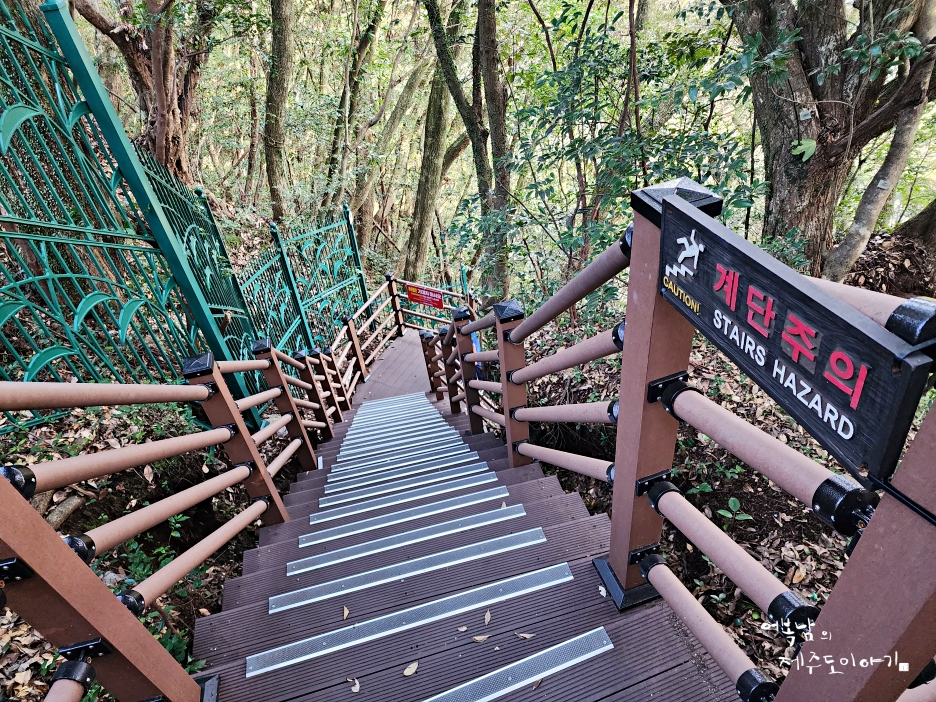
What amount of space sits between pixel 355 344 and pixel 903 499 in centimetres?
725

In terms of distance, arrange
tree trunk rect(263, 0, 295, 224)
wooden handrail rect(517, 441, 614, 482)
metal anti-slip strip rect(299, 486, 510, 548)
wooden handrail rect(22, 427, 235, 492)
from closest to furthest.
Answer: wooden handrail rect(22, 427, 235, 492) < wooden handrail rect(517, 441, 614, 482) < metal anti-slip strip rect(299, 486, 510, 548) < tree trunk rect(263, 0, 295, 224)

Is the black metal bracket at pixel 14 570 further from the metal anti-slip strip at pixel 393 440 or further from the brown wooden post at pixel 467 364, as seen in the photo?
the metal anti-slip strip at pixel 393 440

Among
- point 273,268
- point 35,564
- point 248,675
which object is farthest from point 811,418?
point 273,268

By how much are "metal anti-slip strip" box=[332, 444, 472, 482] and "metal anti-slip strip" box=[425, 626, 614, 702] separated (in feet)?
6.90

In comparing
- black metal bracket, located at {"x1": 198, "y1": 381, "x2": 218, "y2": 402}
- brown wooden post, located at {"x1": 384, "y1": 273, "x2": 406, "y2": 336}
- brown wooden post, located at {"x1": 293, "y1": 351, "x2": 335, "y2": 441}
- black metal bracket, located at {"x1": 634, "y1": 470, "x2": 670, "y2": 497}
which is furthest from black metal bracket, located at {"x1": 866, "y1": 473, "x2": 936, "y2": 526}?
brown wooden post, located at {"x1": 384, "y1": 273, "x2": 406, "y2": 336}

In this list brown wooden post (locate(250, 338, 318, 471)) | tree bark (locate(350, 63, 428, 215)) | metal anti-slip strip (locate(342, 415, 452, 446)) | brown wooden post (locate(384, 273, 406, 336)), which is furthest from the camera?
tree bark (locate(350, 63, 428, 215))

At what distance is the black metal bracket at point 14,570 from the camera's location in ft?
2.96

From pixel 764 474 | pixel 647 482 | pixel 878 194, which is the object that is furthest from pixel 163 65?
pixel 878 194

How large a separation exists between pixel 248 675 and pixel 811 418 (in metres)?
1.76

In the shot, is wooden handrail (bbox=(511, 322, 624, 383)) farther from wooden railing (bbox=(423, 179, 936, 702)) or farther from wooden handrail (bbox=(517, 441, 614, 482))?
wooden handrail (bbox=(517, 441, 614, 482))

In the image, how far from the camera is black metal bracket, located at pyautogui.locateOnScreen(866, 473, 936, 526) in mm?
596

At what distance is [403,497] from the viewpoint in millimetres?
2756

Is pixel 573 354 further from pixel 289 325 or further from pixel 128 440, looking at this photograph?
A: pixel 289 325

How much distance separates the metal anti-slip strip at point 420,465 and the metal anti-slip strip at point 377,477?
35 millimetres
